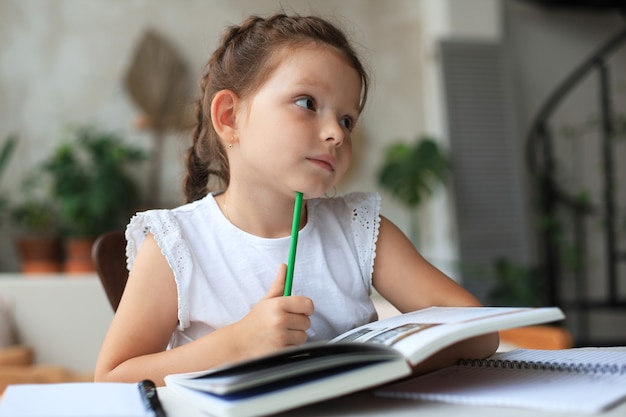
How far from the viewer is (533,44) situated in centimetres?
446

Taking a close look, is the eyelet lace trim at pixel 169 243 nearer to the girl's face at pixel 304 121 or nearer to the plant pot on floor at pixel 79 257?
the girl's face at pixel 304 121

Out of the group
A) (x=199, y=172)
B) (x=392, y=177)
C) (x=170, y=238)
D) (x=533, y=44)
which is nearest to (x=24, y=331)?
(x=392, y=177)

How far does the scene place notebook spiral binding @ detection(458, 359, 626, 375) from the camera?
0.66 m

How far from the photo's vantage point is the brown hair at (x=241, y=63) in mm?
1008

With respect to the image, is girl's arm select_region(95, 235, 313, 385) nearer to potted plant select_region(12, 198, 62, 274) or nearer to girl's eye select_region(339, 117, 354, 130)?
girl's eye select_region(339, 117, 354, 130)

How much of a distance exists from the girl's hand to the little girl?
93 mm

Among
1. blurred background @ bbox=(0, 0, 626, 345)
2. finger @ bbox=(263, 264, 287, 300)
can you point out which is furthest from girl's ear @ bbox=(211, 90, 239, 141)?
blurred background @ bbox=(0, 0, 626, 345)

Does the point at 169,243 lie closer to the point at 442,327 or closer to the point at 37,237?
the point at 442,327

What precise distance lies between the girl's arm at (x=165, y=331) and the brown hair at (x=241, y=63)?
249 mm

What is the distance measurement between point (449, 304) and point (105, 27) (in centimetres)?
328

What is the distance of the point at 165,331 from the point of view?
0.92 meters

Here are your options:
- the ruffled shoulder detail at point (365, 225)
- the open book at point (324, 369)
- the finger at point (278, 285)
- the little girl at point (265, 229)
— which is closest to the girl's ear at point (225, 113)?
the little girl at point (265, 229)

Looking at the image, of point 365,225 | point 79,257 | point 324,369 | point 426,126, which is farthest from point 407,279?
point 426,126

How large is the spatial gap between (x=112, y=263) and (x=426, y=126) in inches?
131
